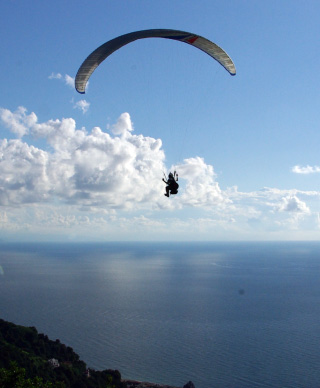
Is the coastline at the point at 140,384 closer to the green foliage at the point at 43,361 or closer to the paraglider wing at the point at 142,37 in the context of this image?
the green foliage at the point at 43,361

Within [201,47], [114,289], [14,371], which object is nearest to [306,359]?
[14,371]

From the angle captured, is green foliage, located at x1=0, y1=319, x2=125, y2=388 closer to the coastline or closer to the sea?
the coastline

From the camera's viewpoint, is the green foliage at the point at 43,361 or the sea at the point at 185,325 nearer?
the green foliage at the point at 43,361

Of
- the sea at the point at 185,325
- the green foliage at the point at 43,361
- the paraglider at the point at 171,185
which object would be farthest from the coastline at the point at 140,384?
the paraglider at the point at 171,185

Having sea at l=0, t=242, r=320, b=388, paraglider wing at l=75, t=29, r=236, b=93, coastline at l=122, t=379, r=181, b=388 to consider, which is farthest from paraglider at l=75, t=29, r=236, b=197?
sea at l=0, t=242, r=320, b=388

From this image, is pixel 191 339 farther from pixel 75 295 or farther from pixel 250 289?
pixel 250 289

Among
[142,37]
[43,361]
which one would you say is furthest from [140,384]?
[142,37]
